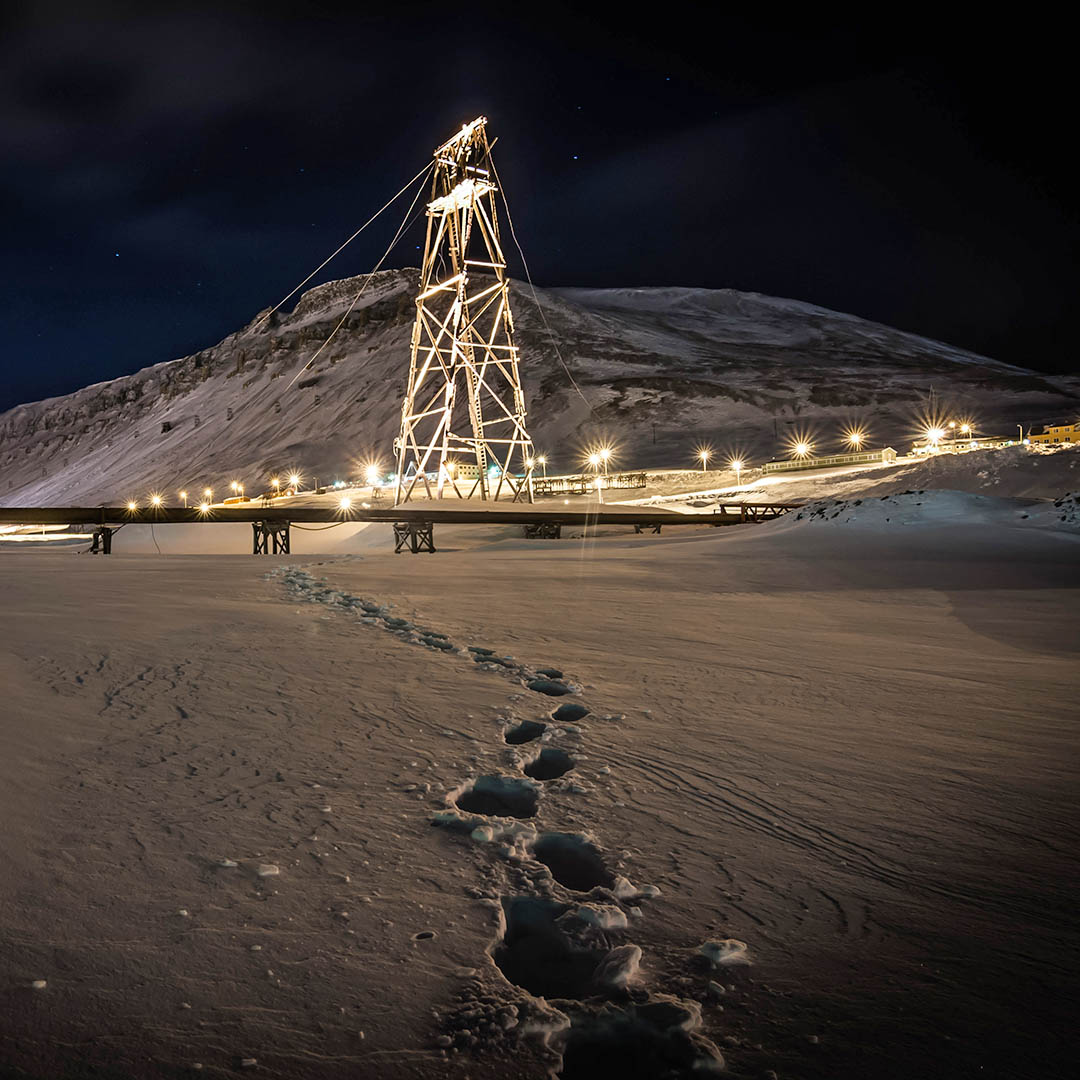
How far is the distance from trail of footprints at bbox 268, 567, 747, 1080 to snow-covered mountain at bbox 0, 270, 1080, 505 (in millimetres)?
81493

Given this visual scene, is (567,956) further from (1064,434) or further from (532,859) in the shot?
(1064,434)

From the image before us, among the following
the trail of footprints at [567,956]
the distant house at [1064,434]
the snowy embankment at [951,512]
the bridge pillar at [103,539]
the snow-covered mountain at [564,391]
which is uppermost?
the snow-covered mountain at [564,391]

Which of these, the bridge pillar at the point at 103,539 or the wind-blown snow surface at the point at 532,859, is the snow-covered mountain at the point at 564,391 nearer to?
the bridge pillar at the point at 103,539

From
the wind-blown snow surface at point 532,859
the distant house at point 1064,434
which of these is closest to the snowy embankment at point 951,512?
the wind-blown snow surface at point 532,859

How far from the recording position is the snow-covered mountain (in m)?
92.9

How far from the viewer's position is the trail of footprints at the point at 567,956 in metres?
1.64

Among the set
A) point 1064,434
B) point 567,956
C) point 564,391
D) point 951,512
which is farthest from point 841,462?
point 564,391

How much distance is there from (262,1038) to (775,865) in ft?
5.56

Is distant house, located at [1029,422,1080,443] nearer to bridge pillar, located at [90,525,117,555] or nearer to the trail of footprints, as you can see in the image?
bridge pillar, located at [90,525,117,555]

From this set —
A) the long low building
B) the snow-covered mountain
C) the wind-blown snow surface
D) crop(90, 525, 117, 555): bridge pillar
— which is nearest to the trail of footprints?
the wind-blown snow surface

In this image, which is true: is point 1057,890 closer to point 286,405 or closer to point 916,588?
point 916,588

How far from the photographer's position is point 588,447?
3735 inches

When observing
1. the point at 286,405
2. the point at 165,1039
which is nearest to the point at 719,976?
the point at 165,1039

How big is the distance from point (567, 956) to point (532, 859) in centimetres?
47
